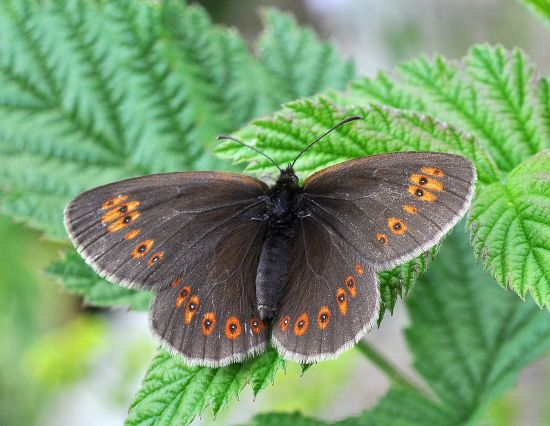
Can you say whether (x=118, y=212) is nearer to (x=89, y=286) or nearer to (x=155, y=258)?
(x=155, y=258)

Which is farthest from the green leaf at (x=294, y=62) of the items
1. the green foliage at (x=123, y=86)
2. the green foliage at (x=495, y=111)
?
the green foliage at (x=495, y=111)

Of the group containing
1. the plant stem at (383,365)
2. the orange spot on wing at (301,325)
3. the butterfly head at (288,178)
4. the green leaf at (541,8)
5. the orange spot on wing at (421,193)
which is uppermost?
the green leaf at (541,8)

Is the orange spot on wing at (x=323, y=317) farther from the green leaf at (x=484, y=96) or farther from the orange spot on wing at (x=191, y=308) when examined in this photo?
the green leaf at (x=484, y=96)

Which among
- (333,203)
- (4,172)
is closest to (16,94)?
(4,172)

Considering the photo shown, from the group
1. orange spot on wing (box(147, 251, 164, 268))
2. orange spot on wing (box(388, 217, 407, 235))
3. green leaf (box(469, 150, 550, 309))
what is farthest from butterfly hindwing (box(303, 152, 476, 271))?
orange spot on wing (box(147, 251, 164, 268))

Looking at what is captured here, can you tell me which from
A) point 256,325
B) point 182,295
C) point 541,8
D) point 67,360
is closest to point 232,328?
point 256,325

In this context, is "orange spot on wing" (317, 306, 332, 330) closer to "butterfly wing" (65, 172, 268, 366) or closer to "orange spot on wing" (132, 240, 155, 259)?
"butterfly wing" (65, 172, 268, 366)

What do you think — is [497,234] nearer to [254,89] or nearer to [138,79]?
[254,89]
